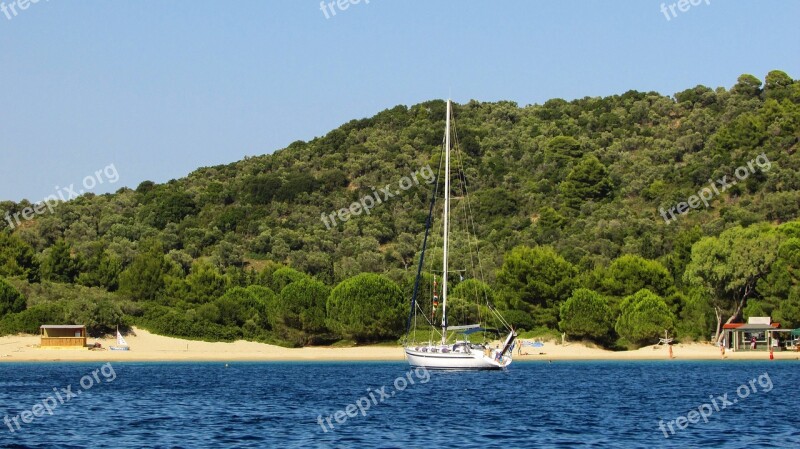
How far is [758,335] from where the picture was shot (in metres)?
99.3

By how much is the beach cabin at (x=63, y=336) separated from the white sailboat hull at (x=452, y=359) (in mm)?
38505

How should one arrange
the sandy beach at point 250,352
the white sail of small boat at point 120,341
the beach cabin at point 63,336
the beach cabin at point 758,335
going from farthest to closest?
the white sail of small boat at point 120,341, the beach cabin at point 63,336, the sandy beach at point 250,352, the beach cabin at point 758,335

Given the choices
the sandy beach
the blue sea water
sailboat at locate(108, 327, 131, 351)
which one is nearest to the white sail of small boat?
sailboat at locate(108, 327, 131, 351)

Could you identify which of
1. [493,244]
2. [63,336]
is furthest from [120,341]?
[493,244]

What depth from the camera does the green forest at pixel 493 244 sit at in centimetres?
10488

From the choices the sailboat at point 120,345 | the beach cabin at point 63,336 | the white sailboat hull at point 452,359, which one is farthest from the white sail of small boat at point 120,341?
the white sailboat hull at point 452,359

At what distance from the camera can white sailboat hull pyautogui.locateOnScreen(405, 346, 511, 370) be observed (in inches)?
3007

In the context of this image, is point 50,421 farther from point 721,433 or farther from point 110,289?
point 110,289

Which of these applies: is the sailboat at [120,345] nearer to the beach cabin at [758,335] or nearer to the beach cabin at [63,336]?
the beach cabin at [63,336]

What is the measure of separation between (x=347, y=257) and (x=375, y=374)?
217 ft

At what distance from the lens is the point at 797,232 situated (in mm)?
104312

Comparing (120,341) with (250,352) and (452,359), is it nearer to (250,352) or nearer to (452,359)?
(250,352)

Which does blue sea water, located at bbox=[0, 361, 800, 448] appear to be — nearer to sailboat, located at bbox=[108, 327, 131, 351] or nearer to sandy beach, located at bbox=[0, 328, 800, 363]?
sandy beach, located at bbox=[0, 328, 800, 363]

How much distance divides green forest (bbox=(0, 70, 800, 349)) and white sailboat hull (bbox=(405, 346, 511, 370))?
85.5ft
